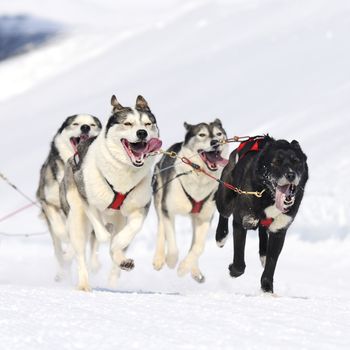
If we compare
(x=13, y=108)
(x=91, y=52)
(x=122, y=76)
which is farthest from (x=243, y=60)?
(x=91, y=52)

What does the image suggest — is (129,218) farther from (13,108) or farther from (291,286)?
(13,108)

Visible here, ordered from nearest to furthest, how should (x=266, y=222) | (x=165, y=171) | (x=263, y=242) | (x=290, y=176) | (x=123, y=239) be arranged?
(x=290, y=176) < (x=266, y=222) < (x=123, y=239) < (x=263, y=242) < (x=165, y=171)

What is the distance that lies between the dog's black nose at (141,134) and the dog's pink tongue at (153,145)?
0.06m

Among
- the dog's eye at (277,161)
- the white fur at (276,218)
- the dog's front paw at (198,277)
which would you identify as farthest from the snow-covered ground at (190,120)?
the dog's eye at (277,161)

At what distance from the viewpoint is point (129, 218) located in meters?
5.92

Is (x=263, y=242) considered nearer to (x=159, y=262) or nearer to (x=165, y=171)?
(x=159, y=262)

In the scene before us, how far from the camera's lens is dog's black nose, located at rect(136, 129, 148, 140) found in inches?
220

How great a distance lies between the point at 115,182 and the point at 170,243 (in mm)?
1592

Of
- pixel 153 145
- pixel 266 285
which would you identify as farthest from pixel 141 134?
pixel 266 285

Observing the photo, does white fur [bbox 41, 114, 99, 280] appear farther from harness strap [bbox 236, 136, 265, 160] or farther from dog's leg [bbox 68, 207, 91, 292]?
harness strap [bbox 236, 136, 265, 160]

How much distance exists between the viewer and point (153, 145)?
5660 millimetres

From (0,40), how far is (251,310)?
31.6 m

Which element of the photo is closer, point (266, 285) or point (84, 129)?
point (266, 285)

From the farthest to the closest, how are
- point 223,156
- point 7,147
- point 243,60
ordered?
point 243,60
point 7,147
point 223,156
